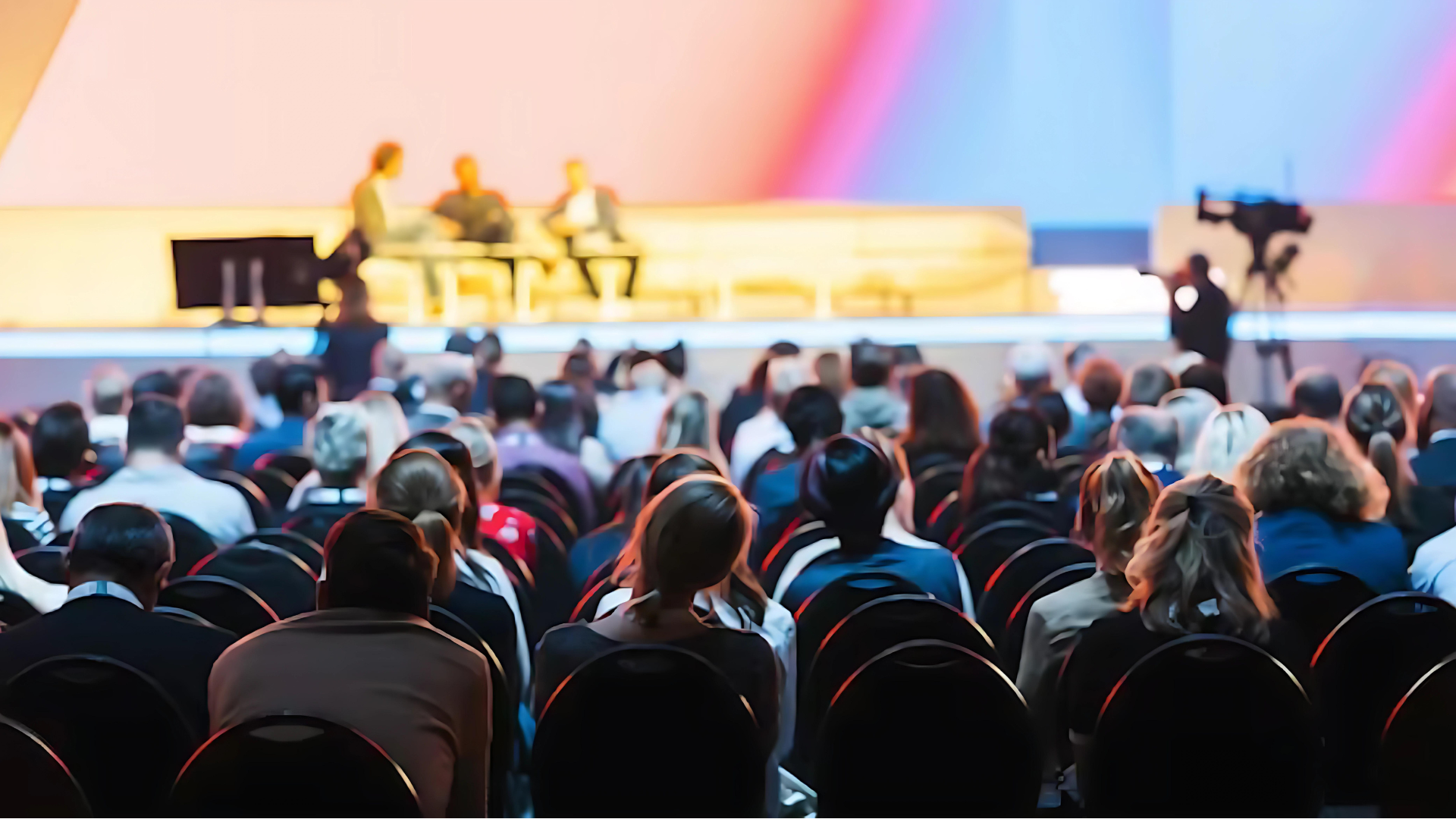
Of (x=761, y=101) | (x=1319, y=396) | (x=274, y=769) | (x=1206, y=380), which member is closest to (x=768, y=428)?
(x=1206, y=380)

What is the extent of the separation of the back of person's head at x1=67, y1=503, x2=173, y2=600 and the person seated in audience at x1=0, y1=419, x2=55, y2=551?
4.05 feet

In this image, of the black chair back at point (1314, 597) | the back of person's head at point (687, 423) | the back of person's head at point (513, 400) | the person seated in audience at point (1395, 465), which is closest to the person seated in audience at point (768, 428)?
the back of person's head at point (687, 423)

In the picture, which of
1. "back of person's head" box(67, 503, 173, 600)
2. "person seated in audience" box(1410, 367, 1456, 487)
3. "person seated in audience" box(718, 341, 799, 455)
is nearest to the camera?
"back of person's head" box(67, 503, 173, 600)

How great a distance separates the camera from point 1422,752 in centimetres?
217

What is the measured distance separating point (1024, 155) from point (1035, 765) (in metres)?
10.2

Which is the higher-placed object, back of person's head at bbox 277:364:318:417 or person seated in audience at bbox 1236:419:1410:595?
back of person's head at bbox 277:364:318:417

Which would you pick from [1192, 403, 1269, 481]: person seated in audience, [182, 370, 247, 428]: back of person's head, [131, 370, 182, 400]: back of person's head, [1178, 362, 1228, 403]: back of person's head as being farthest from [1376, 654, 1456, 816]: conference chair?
[131, 370, 182, 400]: back of person's head

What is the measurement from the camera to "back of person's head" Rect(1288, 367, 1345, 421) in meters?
5.02

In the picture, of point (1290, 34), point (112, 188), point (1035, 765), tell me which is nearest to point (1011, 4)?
point (1290, 34)

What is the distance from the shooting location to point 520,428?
5.17 metres

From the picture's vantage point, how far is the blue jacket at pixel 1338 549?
316cm

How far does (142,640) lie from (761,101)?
32.7ft

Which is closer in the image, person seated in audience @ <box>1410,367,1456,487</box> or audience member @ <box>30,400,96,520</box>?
audience member @ <box>30,400,96,520</box>

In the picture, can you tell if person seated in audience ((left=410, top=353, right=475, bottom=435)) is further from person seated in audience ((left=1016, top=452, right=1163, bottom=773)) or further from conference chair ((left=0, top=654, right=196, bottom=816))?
conference chair ((left=0, top=654, right=196, bottom=816))
